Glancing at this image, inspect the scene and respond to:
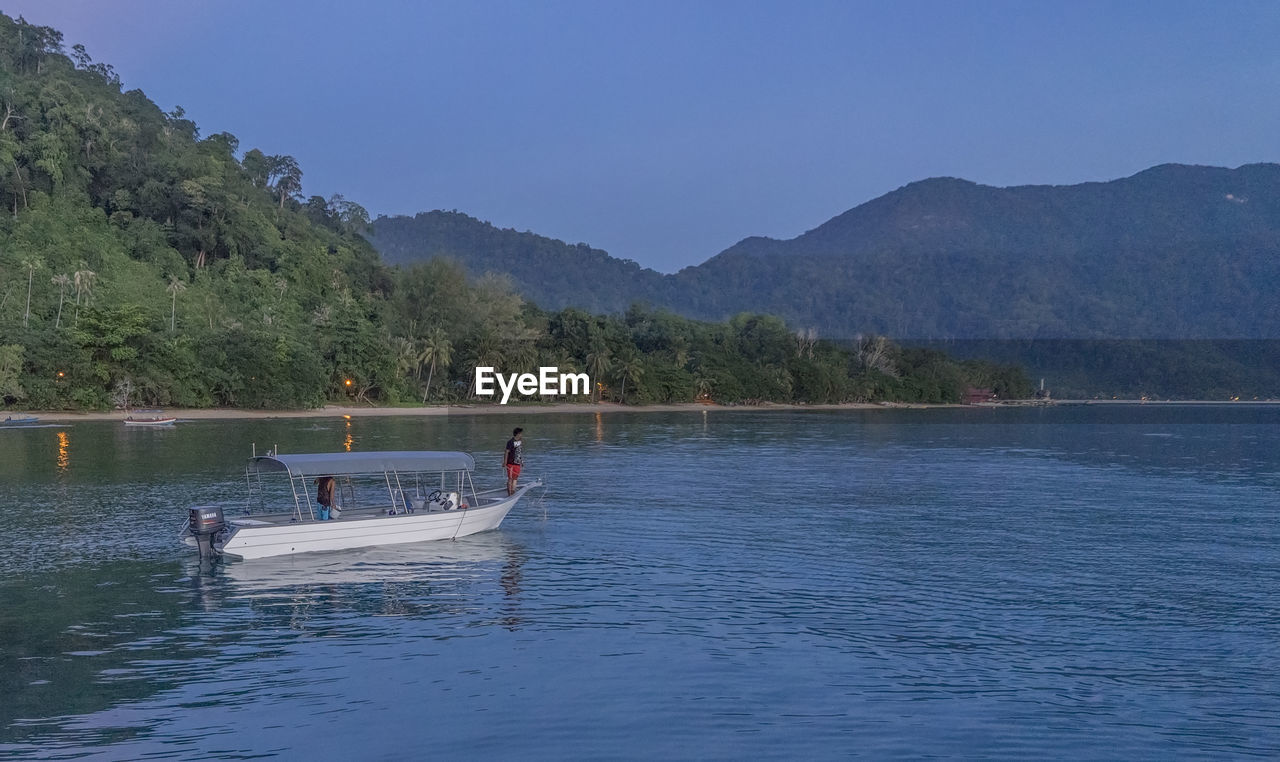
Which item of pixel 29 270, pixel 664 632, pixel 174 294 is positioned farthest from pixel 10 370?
pixel 664 632

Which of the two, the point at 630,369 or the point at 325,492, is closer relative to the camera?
the point at 325,492

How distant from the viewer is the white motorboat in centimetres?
2605

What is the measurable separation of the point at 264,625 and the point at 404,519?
807cm

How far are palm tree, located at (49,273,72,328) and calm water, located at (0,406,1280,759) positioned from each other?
59.8 meters

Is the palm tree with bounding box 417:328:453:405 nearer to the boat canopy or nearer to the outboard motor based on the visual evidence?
the boat canopy

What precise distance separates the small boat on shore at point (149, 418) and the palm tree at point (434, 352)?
3749 centimetres

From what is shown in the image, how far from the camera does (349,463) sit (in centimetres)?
2842

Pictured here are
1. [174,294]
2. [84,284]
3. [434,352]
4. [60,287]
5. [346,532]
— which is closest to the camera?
[346,532]

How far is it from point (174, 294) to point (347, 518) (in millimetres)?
86461

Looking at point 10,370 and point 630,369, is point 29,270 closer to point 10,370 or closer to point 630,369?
point 10,370

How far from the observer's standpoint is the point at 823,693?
662 inches

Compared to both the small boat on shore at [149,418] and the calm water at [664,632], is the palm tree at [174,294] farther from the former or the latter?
the calm water at [664,632]

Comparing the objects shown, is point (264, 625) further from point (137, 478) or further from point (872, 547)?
point (137, 478)

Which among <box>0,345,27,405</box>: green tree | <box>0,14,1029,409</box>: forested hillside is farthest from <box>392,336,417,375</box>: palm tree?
<box>0,345,27,405</box>: green tree
